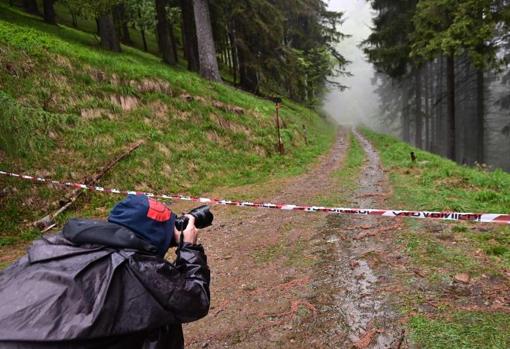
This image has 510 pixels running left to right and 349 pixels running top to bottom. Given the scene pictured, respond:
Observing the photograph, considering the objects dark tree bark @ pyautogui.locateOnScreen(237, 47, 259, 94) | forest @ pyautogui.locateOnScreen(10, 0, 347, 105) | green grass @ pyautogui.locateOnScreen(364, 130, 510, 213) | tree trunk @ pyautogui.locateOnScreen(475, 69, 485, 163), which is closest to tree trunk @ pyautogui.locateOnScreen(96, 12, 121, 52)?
forest @ pyautogui.locateOnScreen(10, 0, 347, 105)

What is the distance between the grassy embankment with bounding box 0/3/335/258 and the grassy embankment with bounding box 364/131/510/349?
237 inches

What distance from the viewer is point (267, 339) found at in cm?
380

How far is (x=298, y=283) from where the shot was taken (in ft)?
16.0

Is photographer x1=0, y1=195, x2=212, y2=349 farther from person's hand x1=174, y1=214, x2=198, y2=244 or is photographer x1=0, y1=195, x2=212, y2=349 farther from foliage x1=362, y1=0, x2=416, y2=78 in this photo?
foliage x1=362, y1=0, x2=416, y2=78

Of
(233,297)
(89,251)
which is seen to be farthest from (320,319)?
(89,251)

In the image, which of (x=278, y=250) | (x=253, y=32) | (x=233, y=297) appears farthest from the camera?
(x=253, y=32)

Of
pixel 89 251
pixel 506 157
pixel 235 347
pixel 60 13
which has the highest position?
pixel 60 13

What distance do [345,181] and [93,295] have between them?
980cm

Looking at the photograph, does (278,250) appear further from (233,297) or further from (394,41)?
(394,41)

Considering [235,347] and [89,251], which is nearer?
[89,251]

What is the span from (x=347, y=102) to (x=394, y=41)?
6795 centimetres

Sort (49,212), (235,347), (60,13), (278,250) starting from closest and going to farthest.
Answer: (235,347), (278,250), (49,212), (60,13)

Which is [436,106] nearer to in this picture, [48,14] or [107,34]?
[107,34]

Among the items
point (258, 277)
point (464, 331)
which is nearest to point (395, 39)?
point (258, 277)
